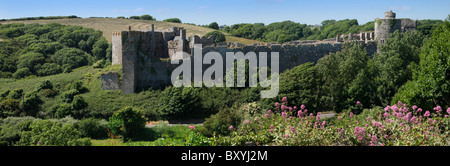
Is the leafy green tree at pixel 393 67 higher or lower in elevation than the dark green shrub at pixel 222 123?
higher

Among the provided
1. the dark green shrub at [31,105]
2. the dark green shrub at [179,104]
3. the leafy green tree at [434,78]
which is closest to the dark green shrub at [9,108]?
the dark green shrub at [31,105]

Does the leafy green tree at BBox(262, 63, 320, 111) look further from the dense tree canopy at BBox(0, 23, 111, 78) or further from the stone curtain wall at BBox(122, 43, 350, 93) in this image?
the dense tree canopy at BBox(0, 23, 111, 78)

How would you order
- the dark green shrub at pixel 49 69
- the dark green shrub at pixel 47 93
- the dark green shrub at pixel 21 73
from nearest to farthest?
1. the dark green shrub at pixel 47 93
2. the dark green shrub at pixel 21 73
3. the dark green shrub at pixel 49 69

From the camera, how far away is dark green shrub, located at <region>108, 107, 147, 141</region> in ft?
85.2

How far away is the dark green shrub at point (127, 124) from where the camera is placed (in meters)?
26.0

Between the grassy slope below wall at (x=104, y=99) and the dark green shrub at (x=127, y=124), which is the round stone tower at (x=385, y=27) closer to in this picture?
the grassy slope below wall at (x=104, y=99)

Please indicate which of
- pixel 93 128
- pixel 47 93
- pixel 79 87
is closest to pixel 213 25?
pixel 79 87

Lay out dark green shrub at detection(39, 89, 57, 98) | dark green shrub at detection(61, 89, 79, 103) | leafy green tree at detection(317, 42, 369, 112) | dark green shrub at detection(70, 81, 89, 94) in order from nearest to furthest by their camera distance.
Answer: leafy green tree at detection(317, 42, 369, 112)
dark green shrub at detection(61, 89, 79, 103)
dark green shrub at detection(70, 81, 89, 94)
dark green shrub at detection(39, 89, 57, 98)

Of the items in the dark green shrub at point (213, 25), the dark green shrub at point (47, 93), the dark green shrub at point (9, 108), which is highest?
the dark green shrub at point (213, 25)

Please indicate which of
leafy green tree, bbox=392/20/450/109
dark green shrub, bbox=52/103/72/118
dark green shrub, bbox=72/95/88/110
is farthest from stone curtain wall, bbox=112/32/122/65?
leafy green tree, bbox=392/20/450/109

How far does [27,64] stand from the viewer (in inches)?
2018

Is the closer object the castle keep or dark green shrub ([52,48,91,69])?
the castle keep

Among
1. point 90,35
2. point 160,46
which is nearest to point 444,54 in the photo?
point 160,46

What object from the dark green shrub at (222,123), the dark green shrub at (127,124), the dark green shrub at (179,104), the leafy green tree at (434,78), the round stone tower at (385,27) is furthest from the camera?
the round stone tower at (385,27)
